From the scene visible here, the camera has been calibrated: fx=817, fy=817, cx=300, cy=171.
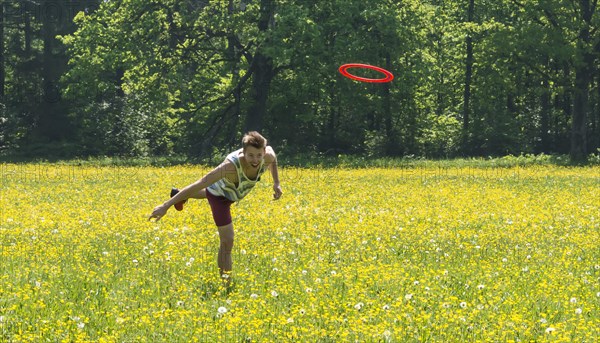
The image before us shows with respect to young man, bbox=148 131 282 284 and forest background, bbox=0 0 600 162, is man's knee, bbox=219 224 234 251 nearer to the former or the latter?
young man, bbox=148 131 282 284

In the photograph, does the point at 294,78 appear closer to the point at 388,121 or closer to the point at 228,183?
the point at 388,121

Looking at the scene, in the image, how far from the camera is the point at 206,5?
4125cm

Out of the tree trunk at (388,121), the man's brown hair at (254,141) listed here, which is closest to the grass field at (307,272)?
the man's brown hair at (254,141)

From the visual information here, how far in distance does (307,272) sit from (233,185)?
4.71 ft

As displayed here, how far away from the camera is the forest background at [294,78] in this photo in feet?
128

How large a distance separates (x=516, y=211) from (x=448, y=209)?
1.41 m

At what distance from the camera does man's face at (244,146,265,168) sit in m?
8.70

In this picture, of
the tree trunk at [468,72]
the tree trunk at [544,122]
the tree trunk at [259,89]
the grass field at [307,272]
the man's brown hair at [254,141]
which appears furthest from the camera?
the tree trunk at [468,72]

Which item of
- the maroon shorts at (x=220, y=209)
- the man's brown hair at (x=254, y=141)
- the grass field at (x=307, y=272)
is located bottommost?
the grass field at (x=307, y=272)

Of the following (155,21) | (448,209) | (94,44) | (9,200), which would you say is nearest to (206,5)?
(155,21)

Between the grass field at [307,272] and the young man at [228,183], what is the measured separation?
20.9 inches

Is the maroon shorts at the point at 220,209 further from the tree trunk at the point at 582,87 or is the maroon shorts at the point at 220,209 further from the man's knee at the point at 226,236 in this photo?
the tree trunk at the point at 582,87

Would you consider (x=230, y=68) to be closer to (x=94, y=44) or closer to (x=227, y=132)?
(x=227, y=132)

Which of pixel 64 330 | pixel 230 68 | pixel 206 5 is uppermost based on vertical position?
pixel 206 5
